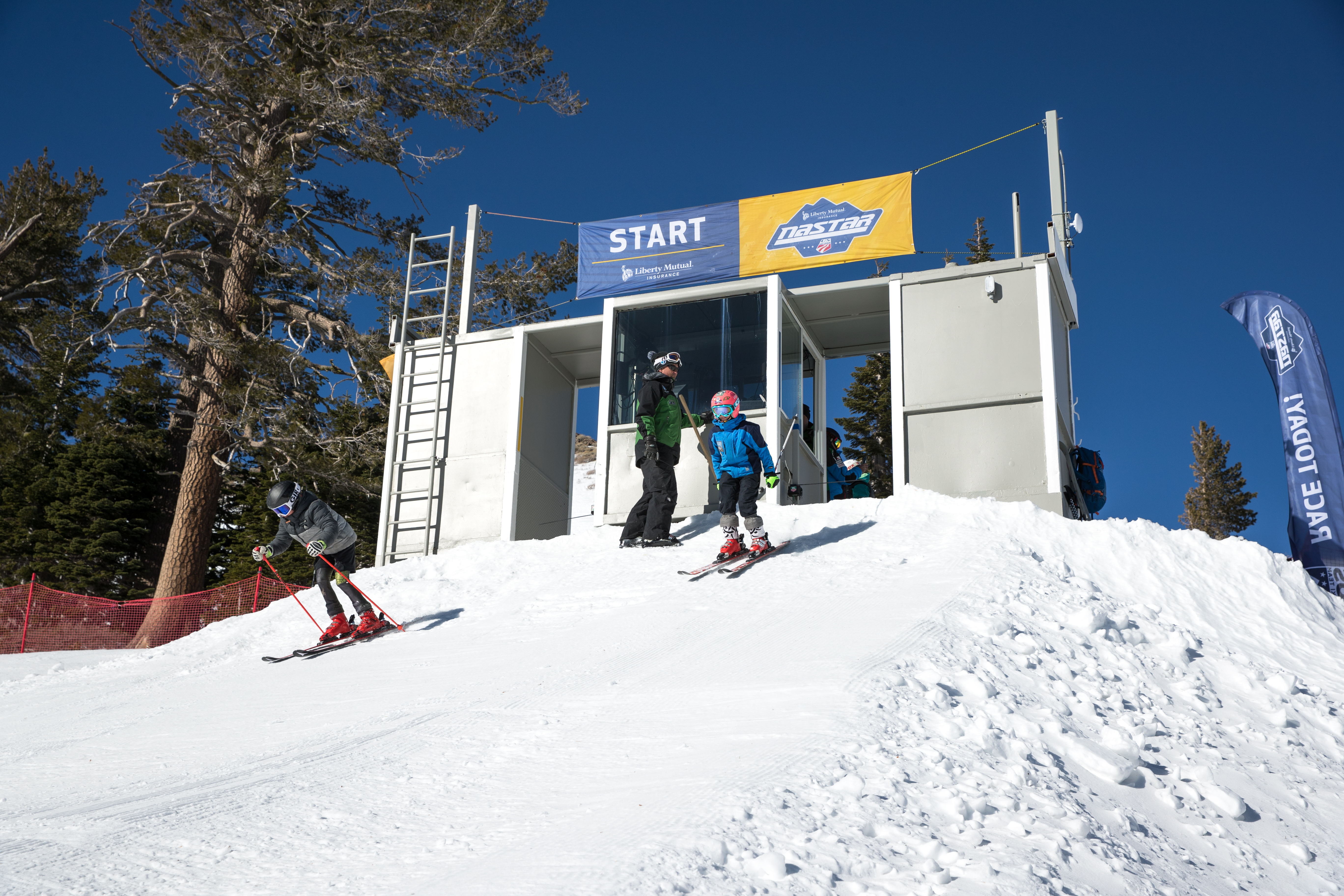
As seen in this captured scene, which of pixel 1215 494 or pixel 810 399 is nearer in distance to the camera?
pixel 810 399

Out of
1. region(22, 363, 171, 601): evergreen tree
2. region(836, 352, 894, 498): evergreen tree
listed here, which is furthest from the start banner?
region(836, 352, 894, 498): evergreen tree

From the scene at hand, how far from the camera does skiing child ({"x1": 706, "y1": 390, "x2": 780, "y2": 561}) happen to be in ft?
29.6

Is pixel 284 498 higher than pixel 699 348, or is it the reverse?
pixel 699 348

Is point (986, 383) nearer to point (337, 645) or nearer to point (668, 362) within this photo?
point (668, 362)

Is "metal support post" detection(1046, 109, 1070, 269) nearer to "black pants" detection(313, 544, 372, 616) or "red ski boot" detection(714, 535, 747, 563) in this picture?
"red ski boot" detection(714, 535, 747, 563)

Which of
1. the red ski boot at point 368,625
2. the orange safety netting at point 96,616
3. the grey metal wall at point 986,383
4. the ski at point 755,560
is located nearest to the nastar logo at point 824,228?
the grey metal wall at point 986,383

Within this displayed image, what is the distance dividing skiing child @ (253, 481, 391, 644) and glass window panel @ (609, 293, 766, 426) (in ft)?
13.5

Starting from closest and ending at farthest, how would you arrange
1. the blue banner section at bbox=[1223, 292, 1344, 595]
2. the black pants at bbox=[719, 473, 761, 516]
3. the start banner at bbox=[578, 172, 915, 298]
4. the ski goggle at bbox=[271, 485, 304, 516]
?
the ski goggle at bbox=[271, 485, 304, 516] → the black pants at bbox=[719, 473, 761, 516] → the blue banner section at bbox=[1223, 292, 1344, 595] → the start banner at bbox=[578, 172, 915, 298]

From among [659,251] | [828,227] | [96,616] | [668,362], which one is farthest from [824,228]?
[96,616]

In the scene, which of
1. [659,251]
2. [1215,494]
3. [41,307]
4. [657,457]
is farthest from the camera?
[1215,494]

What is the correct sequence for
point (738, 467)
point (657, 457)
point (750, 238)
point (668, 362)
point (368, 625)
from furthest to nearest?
point (750, 238) < point (668, 362) < point (657, 457) < point (738, 467) < point (368, 625)

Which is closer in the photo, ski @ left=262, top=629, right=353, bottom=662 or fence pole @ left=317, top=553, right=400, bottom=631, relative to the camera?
ski @ left=262, top=629, right=353, bottom=662

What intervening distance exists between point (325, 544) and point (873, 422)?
2665 centimetres

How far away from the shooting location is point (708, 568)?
8688mm
